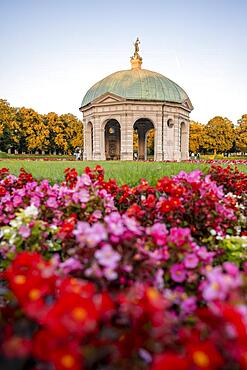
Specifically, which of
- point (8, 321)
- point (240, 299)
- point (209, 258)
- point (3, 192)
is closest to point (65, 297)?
point (8, 321)

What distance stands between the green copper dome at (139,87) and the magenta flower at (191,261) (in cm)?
2873

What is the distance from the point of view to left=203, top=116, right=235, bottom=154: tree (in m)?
57.5

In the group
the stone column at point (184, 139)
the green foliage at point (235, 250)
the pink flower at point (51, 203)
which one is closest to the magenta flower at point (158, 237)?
the green foliage at point (235, 250)

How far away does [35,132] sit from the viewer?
4959cm

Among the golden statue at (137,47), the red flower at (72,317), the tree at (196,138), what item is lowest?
the red flower at (72,317)

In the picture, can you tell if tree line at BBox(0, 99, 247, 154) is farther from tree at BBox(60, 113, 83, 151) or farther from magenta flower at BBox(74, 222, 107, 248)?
magenta flower at BBox(74, 222, 107, 248)

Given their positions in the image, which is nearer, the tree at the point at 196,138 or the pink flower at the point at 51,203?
the pink flower at the point at 51,203

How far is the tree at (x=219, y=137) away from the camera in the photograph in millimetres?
57469

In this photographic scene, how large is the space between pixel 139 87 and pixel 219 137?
30.8m

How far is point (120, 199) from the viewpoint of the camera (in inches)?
168

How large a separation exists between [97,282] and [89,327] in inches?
23.9

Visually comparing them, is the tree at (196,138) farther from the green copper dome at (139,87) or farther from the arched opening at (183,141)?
the green copper dome at (139,87)

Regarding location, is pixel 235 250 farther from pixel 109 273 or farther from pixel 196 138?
pixel 196 138

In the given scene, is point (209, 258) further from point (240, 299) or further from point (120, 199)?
point (120, 199)
